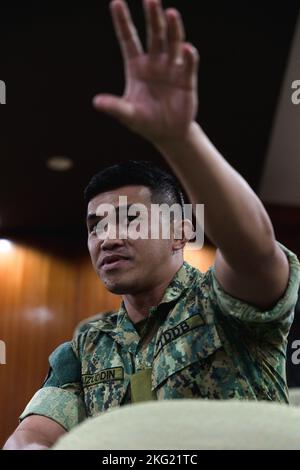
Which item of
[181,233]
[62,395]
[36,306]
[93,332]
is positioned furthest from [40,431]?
[36,306]

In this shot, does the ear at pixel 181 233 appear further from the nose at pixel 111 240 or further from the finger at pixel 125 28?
the finger at pixel 125 28

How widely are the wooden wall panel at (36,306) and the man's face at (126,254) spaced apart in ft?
8.92

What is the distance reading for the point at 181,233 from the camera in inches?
44.4

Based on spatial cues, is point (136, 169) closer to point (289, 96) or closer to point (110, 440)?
point (110, 440)

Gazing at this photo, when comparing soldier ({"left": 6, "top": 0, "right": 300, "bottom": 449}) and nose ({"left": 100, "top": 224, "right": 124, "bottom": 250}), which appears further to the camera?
nose ({"left": 100, "top": 224, "right": 124, "bottom": 250})

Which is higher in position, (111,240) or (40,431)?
(111,240)

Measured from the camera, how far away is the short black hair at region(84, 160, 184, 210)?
3.55ft

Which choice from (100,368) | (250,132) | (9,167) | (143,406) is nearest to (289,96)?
(250,132)

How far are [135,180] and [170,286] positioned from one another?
207mm

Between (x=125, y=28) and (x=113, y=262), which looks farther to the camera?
(x=113, y=262)

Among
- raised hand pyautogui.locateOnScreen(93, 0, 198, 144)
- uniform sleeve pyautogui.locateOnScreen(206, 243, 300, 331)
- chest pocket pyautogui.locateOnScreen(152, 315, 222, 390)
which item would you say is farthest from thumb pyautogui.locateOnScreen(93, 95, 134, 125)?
chest pocket pyautogui.locateOnScreen(152, 315, 222, 390)

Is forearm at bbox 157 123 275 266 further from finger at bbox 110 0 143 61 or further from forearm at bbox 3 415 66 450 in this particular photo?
forearm at bbox 3 415 66 450

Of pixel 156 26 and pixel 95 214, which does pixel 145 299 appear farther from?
pixel 156 26

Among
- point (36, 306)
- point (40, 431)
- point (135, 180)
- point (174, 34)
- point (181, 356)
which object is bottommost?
point (36, 306)
